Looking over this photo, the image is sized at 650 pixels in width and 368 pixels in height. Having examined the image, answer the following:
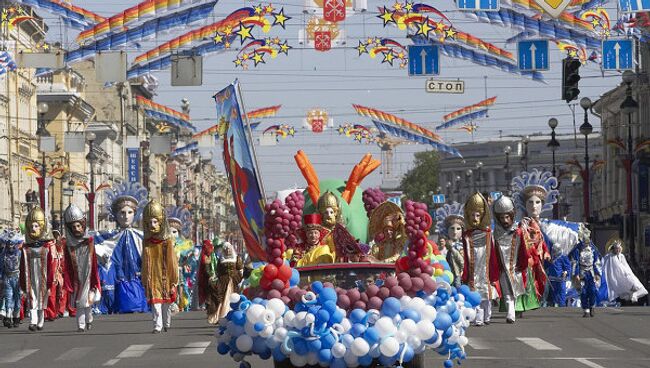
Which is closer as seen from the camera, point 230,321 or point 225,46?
point 230,321

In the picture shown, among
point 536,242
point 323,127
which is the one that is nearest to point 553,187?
point 536,242

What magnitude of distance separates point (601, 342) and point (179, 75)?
20920 millimetres

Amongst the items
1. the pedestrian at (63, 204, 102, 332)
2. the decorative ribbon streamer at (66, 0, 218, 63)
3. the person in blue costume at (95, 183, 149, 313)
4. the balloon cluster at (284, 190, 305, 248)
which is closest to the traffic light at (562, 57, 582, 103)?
the decorative ribbon streamer at (66, 0, 218, 63)

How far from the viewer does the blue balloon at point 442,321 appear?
14.1 m

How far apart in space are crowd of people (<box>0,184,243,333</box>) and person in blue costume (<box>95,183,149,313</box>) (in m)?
0.02

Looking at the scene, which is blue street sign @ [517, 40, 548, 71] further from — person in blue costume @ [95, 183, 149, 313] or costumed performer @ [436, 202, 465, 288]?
person in blue costume @ [95, 183, 149, 313]

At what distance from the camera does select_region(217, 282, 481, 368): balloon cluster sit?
13.6 meters

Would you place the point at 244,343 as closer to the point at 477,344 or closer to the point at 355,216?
the point at 477,344

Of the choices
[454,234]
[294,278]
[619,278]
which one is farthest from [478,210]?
[294,278]

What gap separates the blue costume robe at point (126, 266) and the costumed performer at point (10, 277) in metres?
3.10

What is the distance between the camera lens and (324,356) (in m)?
13.5

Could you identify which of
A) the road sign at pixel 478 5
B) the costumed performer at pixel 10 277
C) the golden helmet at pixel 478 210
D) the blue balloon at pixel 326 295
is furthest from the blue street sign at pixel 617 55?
the blue balloon at pixel 326 295

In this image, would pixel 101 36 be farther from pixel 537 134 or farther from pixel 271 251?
pixel 537 134

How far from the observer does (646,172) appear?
267 ft
